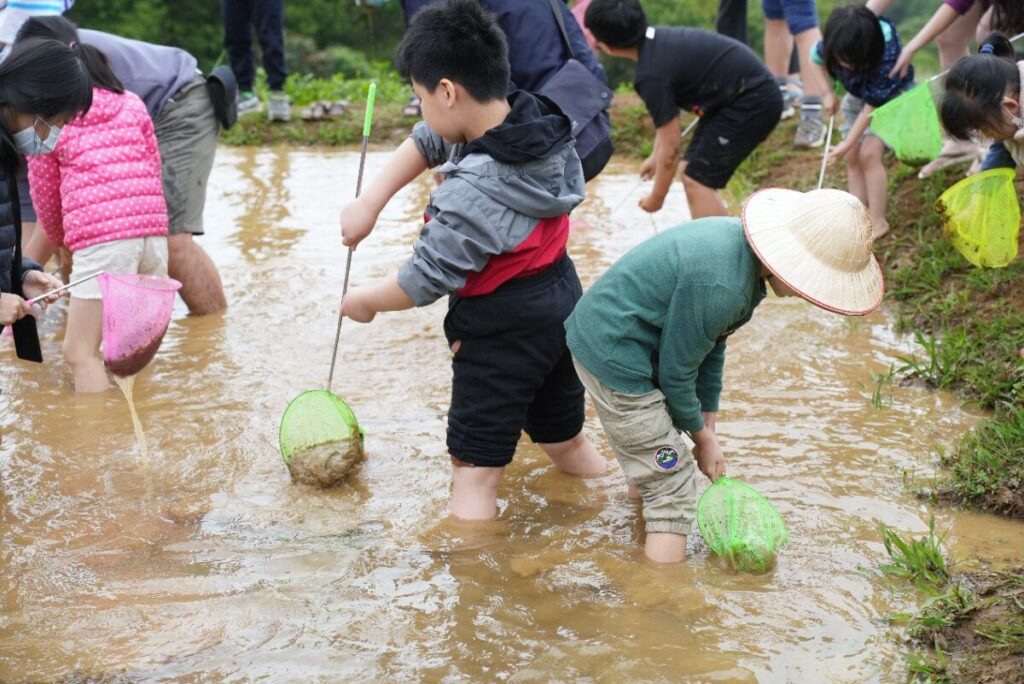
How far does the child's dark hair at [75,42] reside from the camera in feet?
13.6

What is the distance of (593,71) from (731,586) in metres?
2.14

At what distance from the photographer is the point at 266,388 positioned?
451 cm

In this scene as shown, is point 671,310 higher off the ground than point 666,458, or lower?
higher

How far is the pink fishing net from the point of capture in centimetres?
362

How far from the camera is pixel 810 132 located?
7844 mm

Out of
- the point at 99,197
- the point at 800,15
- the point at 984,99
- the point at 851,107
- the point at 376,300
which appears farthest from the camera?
the point at 800,15

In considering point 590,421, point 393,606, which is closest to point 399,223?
point 590,421

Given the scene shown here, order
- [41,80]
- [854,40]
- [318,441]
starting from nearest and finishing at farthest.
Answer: [41,80] → [318,441] → [854,40]

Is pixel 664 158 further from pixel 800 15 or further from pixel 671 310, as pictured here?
pixel 671 310

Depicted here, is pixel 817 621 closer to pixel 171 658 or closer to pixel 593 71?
pixel 171 658

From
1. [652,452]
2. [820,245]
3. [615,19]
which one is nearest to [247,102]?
[615,19]

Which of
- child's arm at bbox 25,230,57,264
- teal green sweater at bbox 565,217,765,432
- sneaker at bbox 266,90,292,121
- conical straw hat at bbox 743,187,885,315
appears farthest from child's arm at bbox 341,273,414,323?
sneaker at bbox 266,90,292,121

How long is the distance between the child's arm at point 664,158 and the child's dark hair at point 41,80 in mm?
2915

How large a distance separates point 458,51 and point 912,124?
280 centimetres
